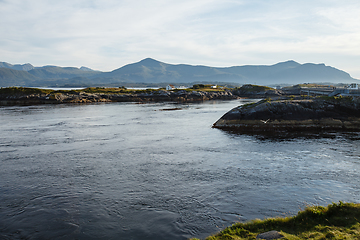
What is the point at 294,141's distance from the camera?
101ft

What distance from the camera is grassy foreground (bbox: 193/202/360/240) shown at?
896cm

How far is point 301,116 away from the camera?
1501 inches

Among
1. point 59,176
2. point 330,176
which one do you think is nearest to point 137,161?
point 59,176

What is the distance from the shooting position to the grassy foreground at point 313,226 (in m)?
8.96

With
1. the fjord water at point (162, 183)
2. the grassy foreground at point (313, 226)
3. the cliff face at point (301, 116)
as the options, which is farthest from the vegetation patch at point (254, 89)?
the grassy foreground at point (313, 226)

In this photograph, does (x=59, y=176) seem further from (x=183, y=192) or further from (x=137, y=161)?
(x=183, y=192)

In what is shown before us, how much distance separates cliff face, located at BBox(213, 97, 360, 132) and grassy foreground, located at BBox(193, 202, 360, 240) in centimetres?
2807

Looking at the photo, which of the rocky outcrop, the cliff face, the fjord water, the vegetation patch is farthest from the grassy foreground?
the vegetation patch

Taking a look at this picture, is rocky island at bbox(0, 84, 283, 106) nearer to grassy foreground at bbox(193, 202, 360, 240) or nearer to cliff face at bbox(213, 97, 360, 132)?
cliff face at bbox(213, 97, 360, 132)

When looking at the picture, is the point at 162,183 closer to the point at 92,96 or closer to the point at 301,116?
the point at 301,116

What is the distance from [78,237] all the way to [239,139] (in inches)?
966

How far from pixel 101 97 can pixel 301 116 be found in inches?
3797

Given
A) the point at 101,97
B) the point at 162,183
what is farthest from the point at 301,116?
the point at 101,97

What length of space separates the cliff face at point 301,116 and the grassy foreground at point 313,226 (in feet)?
92.1
